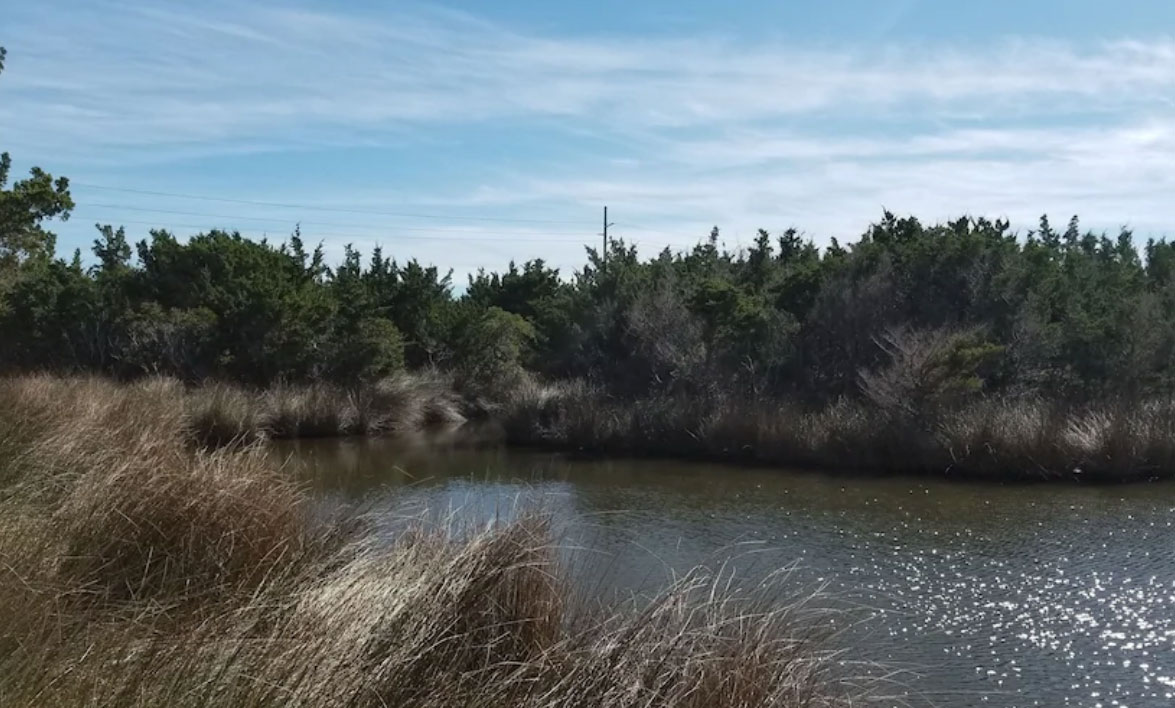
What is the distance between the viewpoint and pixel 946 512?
1502 centimetres

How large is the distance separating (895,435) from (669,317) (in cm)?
713

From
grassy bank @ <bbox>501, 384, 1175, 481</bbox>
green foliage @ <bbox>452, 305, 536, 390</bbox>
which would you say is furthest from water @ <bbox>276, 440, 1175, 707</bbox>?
green foliage @ <bbox>452, 305, 536, 390</bbox>

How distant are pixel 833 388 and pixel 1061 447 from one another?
5221 millimetres

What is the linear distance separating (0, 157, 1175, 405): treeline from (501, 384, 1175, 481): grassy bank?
79 centimetres

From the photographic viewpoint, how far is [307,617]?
4793mm

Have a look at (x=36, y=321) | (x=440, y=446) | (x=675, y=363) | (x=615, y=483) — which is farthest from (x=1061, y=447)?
(x=36, y=321)

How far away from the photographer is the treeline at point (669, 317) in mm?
19984

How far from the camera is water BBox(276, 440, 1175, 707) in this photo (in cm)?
834

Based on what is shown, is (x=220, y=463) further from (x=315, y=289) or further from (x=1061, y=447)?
(x=315, y=289)

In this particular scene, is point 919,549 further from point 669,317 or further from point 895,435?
point 669,317

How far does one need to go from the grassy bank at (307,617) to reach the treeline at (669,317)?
11531mm

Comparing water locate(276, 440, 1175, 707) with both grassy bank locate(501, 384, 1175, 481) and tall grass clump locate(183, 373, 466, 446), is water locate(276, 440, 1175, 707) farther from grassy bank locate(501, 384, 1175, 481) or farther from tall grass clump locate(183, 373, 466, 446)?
tall grass clump locate(183, 373, 466, 446)

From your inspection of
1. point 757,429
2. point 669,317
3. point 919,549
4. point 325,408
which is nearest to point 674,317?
point 669,317

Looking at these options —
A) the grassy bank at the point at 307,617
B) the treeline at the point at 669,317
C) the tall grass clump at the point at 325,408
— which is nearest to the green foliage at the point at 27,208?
the treeline at the point at 669,317
